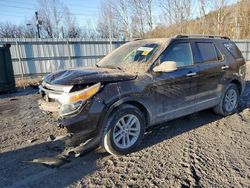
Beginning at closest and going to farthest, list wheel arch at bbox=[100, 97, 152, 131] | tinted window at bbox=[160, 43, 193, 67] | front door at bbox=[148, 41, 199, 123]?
wheel arch at bbox=[100, 97, 152, 131]
front door at bbox=[148, 41, 199, 123]
tinted window at bbox=[160, 43, 193, 67]

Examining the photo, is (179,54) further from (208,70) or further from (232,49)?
(232,49)

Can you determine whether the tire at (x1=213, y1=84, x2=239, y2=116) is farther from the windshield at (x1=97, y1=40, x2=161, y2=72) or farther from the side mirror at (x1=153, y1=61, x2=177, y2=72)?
the windshield at (x1=97, y1=40, x2=161, y2=72)

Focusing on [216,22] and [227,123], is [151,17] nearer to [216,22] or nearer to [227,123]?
[216,22]

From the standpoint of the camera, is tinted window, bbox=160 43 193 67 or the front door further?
tinted window, bbox=160 43 193 67

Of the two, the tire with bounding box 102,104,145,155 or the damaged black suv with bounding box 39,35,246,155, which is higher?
the damaged black suv with bounding box 39,35,246,155

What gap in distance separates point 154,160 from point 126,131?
61 cm

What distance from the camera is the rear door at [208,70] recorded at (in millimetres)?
4621

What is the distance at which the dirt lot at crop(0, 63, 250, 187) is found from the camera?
118 inches

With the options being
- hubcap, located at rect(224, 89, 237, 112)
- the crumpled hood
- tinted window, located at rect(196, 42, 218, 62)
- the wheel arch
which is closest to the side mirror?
the crumpled hood

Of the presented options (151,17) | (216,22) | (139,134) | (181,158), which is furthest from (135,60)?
(216,22)

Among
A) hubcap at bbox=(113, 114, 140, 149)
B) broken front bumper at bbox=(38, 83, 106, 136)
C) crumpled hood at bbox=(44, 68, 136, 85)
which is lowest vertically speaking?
hubcap at bbox=(113, 114, 140, 149)

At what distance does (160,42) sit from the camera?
424cm

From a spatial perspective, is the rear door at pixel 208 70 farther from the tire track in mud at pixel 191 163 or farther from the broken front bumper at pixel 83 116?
the broken front bumper at pixel 83 116

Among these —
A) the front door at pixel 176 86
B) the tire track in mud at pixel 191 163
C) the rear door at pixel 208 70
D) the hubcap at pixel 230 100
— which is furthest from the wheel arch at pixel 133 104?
the hubcap at pixel 230 100
